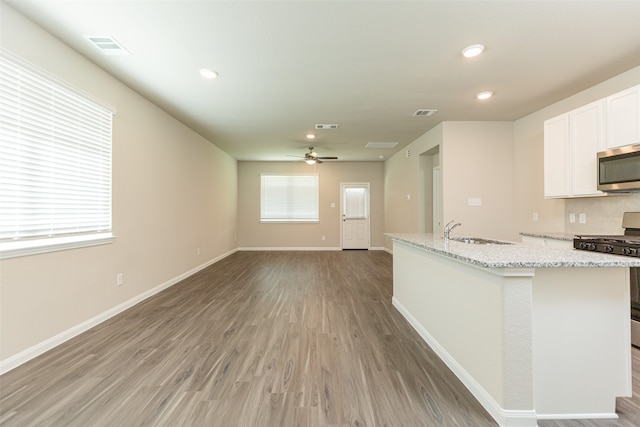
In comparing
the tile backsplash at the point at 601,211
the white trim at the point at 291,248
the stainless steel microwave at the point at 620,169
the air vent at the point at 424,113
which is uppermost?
the air vent at the point at 424,113

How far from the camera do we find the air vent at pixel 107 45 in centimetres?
239

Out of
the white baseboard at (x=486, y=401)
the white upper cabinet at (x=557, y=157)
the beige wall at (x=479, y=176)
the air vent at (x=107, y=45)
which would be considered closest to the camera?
the white baseboard at (x=486, y=401)

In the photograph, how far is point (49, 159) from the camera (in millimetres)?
2373

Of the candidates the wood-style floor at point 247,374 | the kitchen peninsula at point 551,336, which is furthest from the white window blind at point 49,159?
the kitchen peninsula at point 551,336

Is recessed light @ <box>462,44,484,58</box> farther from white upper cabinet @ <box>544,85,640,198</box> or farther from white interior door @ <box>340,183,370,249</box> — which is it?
white interior door @ <box>340,183,370,249</box>

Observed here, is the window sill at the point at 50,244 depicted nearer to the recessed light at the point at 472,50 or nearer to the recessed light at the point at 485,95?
the recessed light at the point at 472,50

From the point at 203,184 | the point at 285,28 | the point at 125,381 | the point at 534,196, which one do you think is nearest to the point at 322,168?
the point at 203,184

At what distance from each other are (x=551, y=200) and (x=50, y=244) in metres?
5.87

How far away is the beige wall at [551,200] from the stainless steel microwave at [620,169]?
445 millimetres

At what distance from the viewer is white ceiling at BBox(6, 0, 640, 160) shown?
2.06 meters

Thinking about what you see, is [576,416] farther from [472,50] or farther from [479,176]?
[479,176]

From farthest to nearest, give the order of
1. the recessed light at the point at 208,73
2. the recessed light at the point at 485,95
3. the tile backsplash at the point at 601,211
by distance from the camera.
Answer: the recessed light at the point at 485,95 < the tile backsplash at the point at 601,211 < the recessed light at the point at 208,73

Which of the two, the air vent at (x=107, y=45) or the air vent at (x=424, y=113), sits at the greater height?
the air vent at (x=424, y=113)

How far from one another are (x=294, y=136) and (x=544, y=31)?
3.98 metres
